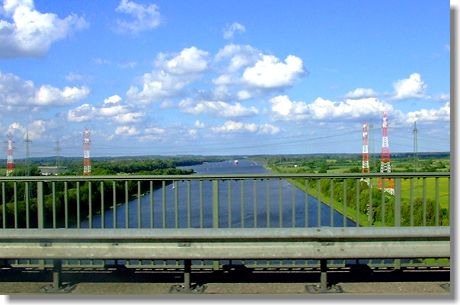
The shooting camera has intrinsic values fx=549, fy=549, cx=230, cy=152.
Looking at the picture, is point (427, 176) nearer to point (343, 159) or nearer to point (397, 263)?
point (397, 263)

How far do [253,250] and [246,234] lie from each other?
17cm

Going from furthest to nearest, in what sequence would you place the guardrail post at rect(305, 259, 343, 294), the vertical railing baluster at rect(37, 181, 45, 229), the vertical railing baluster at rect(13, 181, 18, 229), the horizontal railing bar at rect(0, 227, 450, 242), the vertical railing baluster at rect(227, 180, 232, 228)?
1. the vertical railing baluster at rect(13, 181, 18, 229)
2. the vertical railing baluster at rect(227, 180, 232, 228)
3. the vertical railing baluster at rect(37, 181, 45, 229)
4. the guardrail post at rect(305, 259, 343, 294)
5. the horizontal railing bar at rect(0, 227, 450, 242)

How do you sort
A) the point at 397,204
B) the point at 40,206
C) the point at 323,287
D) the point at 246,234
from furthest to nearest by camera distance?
the point at 397,204 < the point at 40,206 < the point at 323,287 < the point at 246,234

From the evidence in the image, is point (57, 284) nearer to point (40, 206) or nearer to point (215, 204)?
point (40, 206)

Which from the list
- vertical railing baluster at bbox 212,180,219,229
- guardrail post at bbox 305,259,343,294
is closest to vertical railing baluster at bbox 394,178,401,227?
guardrail post at bbox 305,259,343,294

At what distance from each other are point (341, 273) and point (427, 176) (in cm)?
157

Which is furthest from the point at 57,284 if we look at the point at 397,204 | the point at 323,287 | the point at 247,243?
the point at 397,204

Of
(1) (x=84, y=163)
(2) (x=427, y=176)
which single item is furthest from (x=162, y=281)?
(1) (x=84, y=163)

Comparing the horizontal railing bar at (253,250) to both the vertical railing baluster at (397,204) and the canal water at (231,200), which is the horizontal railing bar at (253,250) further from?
the vertical railing baluster at (397,204)

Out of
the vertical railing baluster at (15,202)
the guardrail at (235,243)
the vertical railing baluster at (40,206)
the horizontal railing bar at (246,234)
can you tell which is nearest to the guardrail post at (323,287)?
the guardrail at (235,243)

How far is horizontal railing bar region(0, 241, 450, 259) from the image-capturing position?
205 inches

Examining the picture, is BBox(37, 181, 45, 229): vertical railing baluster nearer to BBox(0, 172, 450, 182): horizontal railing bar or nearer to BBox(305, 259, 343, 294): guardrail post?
BBox(0, 172, 450, 182): horizontal railing bar

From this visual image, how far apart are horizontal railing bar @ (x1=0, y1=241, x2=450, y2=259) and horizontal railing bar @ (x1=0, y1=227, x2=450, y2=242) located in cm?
7

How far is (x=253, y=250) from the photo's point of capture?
17.1 ft
